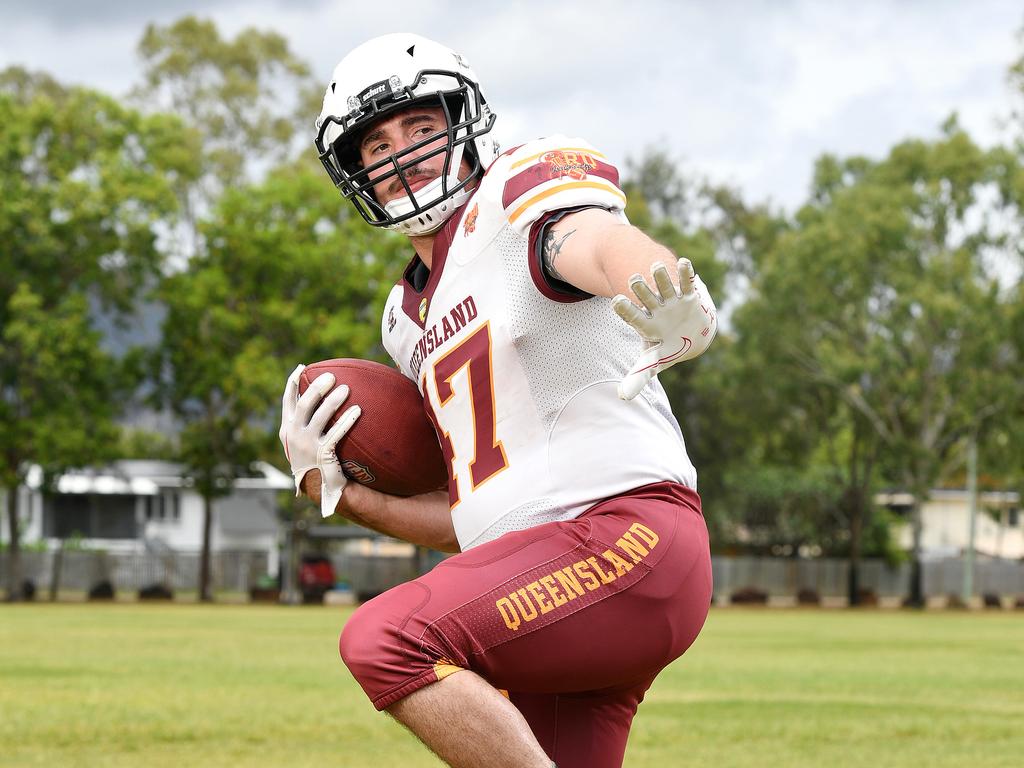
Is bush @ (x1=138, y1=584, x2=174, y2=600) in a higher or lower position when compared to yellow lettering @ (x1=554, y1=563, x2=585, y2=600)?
lower

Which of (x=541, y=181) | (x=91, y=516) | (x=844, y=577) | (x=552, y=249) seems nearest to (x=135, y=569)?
(x=91, y=516)

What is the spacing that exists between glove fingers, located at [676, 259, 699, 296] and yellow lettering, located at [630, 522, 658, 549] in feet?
2.19

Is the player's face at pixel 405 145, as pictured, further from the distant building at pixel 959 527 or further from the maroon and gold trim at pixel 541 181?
Answer: the distant building at pixel 959 527

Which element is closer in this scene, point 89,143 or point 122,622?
point 122,622

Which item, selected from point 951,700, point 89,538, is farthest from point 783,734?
point 89,538

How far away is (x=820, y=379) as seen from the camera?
45.8m

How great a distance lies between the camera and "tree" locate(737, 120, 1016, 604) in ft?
143

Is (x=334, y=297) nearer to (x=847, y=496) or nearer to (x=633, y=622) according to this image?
(x=847, y=496)

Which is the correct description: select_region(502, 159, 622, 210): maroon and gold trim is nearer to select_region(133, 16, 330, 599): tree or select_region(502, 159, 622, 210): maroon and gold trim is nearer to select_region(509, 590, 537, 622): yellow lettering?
select_region(509, 590, 537, 622): yellow lettering

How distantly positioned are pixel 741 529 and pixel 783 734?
4583 cm

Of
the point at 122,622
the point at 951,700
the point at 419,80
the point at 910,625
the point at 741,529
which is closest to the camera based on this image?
the point at 419,80

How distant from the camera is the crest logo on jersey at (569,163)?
3.48 meters

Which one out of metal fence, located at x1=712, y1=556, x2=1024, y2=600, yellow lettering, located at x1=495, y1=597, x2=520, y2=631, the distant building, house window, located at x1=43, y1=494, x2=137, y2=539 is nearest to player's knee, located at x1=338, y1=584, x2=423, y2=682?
yellow lettering, located at x1=495, y1=597, x2=520, y2=631

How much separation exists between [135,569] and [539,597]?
43191mm
